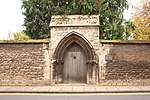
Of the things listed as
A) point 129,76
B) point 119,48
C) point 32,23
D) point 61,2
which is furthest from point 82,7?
point 129,76

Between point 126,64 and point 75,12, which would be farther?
point 75,12

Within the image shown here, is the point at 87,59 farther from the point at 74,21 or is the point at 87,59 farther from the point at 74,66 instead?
the point at 74,21

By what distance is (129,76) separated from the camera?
15.0 m

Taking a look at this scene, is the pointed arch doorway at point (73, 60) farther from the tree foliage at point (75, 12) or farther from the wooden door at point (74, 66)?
the tree foliage at point (75, 12)

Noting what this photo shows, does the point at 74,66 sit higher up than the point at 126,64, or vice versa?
the point at 126,64

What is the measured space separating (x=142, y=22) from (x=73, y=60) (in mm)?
18042

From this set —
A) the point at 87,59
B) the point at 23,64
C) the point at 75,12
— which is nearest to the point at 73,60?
the point at 87,59

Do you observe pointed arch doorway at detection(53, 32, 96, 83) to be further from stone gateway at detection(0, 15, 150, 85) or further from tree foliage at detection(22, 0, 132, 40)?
tree foliage at detection(22, 0, 132, 40)

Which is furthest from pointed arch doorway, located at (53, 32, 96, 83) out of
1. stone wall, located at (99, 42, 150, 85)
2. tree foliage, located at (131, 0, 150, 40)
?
tree foliage, located at (131, 0, 150, 40)

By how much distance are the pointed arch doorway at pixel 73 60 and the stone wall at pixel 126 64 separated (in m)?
0.94

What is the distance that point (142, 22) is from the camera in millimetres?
30906

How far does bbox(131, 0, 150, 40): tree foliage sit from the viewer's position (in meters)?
30.3

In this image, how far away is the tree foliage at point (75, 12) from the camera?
20.6 m

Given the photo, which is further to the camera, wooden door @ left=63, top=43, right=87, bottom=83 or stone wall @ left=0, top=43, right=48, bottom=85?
wooden door @ left=63, top=43, right=87, bottom=83
